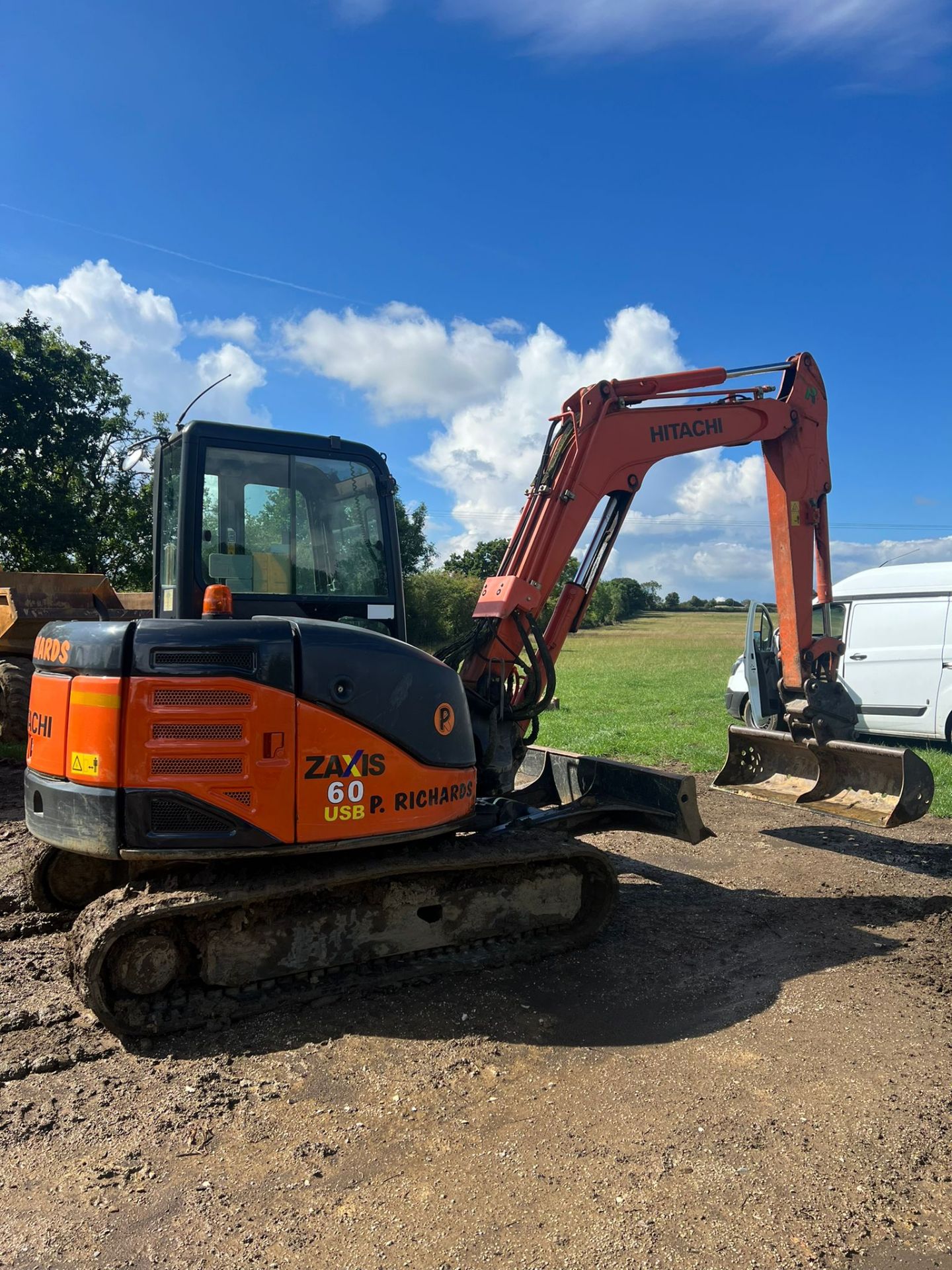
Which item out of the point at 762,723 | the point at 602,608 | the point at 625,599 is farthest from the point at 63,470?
the point at 625,599

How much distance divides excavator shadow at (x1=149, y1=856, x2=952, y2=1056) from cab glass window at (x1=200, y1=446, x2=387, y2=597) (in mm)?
2251

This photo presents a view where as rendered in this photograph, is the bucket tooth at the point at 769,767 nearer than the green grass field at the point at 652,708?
Yes

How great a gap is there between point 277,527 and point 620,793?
2.91m

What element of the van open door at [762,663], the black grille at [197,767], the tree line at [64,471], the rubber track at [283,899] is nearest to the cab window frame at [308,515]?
the black grille at [197,767]

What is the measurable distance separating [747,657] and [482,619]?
558 centimetres

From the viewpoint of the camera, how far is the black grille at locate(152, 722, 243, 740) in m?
4.09

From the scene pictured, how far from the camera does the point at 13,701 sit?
10.9m

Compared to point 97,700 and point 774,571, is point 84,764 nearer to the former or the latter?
point 97,700

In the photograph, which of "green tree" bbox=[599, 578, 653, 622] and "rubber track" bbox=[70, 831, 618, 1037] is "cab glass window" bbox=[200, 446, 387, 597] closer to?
"rubber track" bbox=[70, 831, 618, 1037]

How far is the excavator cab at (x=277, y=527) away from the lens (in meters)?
4.82

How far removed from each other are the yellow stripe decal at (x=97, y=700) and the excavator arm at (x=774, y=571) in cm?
245

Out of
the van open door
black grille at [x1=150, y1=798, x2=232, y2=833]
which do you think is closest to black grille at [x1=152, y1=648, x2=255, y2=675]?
black grille at [x1=150, y1=798, x2=232, y2=833]

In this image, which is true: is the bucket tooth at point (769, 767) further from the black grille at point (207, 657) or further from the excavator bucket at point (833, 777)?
the black grille at point (207, 657)

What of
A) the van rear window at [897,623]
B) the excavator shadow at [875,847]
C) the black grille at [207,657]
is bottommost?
the excavator shadow at [875,847]
